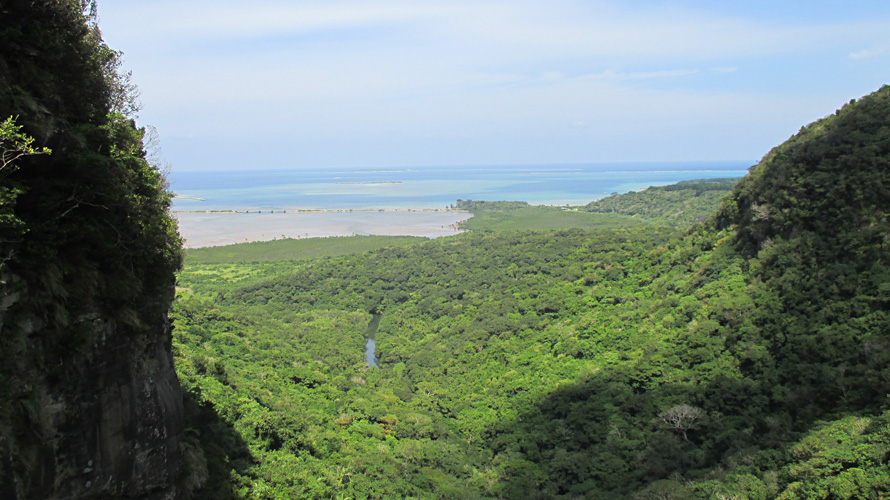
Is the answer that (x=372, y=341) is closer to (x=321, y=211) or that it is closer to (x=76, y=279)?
(x=76, y=279)

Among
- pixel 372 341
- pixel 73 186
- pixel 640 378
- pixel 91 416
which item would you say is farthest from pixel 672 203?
pixel 91 416

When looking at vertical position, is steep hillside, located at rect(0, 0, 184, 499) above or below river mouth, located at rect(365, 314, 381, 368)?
above

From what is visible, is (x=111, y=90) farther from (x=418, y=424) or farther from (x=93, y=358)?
(x=418, y=424)

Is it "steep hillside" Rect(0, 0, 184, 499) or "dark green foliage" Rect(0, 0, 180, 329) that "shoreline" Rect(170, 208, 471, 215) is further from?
"steep hillside" Rect(0, 0, 184, 499)

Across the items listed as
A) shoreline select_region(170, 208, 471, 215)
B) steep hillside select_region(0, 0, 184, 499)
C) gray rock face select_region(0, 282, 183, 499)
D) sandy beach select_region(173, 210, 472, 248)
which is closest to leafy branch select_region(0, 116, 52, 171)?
steep hillside select_region(0, 0, 184, 499)

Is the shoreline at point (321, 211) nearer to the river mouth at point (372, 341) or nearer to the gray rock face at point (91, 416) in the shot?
the river mouth at point (372, 341)
